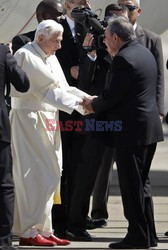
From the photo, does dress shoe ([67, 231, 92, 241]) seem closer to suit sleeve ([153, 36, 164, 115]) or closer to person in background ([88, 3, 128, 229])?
person in background ([88, 3, 128, 229])

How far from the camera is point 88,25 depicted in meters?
8.11

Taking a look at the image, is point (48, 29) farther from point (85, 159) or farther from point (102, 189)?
point (102, 189)

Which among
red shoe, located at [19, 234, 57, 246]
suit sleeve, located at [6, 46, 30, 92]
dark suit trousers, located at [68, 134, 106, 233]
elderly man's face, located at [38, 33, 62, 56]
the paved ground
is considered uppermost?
elderly man's face, located at [38, 33, 62, 56]

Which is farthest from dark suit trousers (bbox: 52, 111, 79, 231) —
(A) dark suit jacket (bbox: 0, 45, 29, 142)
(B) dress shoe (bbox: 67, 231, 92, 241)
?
(A) dark suit jacket (bbox: 0, 45, 29, 142)

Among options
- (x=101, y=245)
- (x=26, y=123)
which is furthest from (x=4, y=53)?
Result: (x=101, y=245)

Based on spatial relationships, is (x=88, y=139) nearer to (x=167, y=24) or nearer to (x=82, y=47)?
(x=82, y=47)

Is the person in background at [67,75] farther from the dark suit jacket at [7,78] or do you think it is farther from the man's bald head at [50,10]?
the dark suit jacket at [7,78]

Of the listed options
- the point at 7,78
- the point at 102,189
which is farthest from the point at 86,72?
the point at 102,189

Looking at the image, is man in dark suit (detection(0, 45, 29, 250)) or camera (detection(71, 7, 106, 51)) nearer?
man in dark suit (detection(0, 45, 29, 250))

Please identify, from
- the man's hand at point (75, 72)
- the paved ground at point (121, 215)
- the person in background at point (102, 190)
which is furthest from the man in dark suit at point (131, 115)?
the person in background at point (102, 190)

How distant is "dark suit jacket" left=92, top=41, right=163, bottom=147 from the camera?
7.30m

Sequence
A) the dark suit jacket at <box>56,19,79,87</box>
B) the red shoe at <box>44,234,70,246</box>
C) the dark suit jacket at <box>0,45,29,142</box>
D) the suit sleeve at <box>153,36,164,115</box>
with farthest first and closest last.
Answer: the suit sleeve at <box>153,36,164,115</box> → the dark suit jacket at <box>56,19,79,87</box> → the red shoe at <box>44,234,70,246</box> → the dark suit jacket at <box>0,45,29,142</box>

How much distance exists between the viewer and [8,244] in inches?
284

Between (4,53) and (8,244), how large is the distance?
131cm
